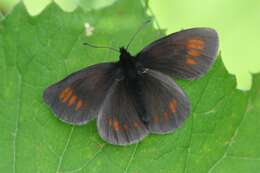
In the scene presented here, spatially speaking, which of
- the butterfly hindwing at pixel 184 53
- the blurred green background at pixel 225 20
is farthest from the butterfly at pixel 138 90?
the blurred green background at pixel 225 20

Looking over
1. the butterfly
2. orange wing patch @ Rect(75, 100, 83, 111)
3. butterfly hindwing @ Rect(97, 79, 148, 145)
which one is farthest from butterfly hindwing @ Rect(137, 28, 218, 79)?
orange wing patch @ Rect(75, 100, 83, 111)

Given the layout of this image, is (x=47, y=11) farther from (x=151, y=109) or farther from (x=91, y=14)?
(x=151, y=109)

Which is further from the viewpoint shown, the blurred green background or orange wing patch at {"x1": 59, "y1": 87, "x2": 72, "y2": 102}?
the blurred green background

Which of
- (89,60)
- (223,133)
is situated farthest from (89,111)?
(223,133)

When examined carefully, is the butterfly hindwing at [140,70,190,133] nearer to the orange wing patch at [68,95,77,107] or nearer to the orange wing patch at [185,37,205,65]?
the orange wing patch at [185,37,205,65]

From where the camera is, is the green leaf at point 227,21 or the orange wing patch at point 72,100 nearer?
the orange wing patch at point 72,100

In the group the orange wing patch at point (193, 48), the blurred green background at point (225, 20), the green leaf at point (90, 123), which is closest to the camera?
the green leaf at point (90, 123)

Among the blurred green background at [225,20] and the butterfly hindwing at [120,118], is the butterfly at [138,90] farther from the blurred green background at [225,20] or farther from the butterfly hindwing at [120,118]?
the blurred green background at [225,20]
